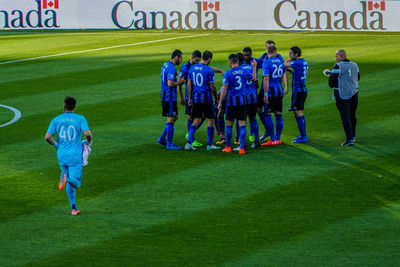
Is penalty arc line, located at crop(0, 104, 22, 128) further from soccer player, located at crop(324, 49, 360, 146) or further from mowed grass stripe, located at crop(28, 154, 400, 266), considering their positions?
mowed grass stripe, located at crop(28, 154, 400, 266)

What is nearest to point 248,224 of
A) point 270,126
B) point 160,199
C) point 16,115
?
point 160,199

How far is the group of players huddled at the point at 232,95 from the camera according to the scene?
14.6 meters

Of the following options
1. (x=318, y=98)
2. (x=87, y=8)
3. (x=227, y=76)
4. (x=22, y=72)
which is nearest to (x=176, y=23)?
(x=87, y=8)

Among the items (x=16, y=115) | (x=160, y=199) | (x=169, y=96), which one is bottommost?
(x=160, y=199)

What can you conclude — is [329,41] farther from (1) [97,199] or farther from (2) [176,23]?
(1) [97,199]

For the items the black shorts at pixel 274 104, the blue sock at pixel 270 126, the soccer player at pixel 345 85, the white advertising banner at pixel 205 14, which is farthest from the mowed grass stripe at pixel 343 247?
the white advertising banner at pixel 205 14

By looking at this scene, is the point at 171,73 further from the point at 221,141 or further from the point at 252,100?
the point at 221,141

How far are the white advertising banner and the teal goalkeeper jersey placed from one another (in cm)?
2503

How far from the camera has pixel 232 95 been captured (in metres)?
14.6

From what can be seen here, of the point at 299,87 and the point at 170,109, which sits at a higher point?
the point at 299,87

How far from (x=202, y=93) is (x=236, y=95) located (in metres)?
0.67

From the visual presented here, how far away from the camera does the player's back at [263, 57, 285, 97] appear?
596 inches

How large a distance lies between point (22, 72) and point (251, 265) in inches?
716

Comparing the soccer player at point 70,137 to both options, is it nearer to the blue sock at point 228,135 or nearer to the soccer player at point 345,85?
the blue sock at point 228,135
